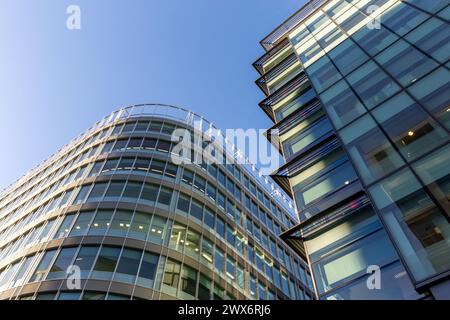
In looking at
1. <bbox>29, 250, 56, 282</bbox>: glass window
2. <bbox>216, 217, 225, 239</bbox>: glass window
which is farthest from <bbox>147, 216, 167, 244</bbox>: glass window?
<bbox>29, 250, 56, 282</bbox>: glass window

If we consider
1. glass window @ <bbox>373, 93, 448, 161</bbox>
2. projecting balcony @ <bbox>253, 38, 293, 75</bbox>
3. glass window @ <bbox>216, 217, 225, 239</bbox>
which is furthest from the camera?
projecting balcony @ <bbox>253, 38, 293, 75</bbox>

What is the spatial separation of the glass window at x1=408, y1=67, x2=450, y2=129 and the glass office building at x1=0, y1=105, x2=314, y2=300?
55.1 feet

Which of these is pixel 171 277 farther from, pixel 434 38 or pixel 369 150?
pixel 434 38

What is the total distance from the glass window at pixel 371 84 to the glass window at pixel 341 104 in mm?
353

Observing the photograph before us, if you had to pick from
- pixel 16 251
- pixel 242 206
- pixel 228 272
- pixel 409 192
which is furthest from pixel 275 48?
pixel 16 251

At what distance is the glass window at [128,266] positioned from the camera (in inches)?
767

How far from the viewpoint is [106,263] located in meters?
20.1

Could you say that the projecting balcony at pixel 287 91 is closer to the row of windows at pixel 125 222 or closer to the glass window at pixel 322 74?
the glass window at pixel 322 74

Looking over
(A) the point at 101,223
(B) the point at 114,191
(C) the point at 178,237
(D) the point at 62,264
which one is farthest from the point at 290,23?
(D) the point at 62,264

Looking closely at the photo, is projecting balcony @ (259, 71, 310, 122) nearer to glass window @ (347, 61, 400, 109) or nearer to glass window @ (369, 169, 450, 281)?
glass window @ (347, 61, 400, 109)

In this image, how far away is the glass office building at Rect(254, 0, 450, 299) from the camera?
9547 mm

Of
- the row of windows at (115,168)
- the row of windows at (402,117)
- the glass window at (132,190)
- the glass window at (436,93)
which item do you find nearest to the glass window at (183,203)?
the row of windows at (115,168)

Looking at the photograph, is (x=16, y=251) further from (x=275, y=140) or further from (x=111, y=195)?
(x=275, y=140)

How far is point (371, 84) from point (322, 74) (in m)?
4.51
